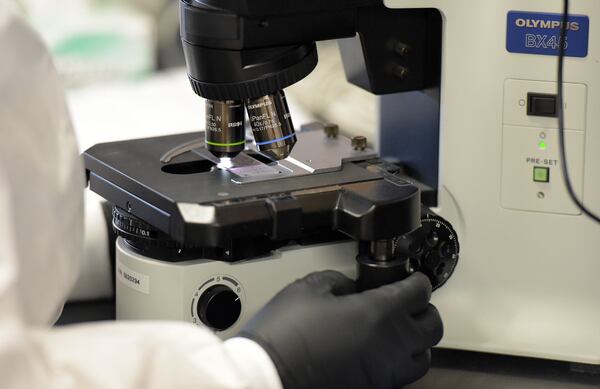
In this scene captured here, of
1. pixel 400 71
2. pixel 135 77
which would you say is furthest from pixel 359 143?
pixel 135 77

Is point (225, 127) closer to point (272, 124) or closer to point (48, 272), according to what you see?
point (272, 124)

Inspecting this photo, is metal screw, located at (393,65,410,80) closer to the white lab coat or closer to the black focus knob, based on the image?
the black focus knob

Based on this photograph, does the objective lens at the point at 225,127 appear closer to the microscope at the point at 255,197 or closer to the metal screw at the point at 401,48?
the microscope at the point at 255,197

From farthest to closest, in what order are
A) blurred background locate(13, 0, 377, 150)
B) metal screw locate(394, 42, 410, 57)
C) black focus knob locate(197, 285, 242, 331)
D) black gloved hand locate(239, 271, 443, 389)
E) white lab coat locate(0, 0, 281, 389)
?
1. blurred background locate(13, 0, 377, 150)
2. metal screw locate(394, 42, 410, 57)
3. black focus knob locate(197, 285, 242, 331)
4. black gloved hand locate(239, 271, 443, 389)
5. white lab coat locate(0, 0, 281, 389)

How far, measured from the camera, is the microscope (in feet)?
3.25

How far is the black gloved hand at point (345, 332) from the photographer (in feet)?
3.05

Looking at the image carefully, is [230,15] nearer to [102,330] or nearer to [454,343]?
[102,330]

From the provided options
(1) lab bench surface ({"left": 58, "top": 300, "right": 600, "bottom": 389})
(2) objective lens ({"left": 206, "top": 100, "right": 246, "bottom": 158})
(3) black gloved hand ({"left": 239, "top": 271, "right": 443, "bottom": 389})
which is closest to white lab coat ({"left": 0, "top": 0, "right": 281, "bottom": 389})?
(3) black gloved hand ({"left": 239, "top": 271, "right": 443, "bottom": 389})

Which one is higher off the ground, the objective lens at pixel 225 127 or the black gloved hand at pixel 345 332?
the objective lens at pixel 225 127

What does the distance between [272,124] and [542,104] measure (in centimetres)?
29

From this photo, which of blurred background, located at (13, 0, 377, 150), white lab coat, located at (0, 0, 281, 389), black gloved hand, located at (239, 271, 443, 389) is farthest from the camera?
blurred background, located at (13, 0, 377, 150)

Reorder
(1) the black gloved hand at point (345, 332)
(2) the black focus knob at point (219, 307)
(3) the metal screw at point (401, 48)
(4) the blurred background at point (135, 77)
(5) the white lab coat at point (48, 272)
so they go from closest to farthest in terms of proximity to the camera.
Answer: (5) the white lab coat at point (48, 272) → (1) the black gloved hand at point (345, 332) → (2) the black focus knob at point (219, 307) → (3) the metal screw at point (401, 48) → (4) the blurred background at point (135, 77)

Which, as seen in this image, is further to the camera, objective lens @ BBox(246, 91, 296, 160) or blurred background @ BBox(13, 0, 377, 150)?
blurred background @ BBox(13, 0, 377, 150)

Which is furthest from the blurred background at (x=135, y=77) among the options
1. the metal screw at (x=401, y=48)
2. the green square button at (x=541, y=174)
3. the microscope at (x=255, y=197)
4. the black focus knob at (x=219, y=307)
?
the green square button at (x=541, y=174)
